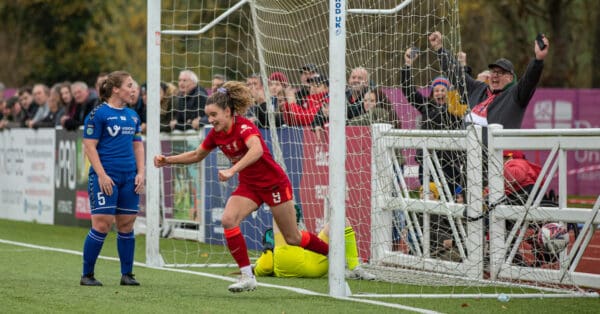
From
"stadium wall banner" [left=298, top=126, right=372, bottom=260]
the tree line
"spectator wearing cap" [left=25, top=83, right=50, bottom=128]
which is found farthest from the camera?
the tree line

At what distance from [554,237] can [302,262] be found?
8.31ft

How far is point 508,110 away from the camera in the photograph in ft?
37.9

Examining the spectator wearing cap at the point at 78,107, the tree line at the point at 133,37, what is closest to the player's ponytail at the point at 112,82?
the spectator wearing cap at the point at 78,107

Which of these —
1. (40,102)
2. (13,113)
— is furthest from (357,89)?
(13,113)

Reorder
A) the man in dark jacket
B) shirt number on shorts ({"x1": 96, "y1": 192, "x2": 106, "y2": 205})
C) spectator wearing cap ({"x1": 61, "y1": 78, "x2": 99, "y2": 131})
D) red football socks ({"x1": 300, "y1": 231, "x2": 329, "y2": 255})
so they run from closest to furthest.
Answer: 1. red football socks ({"x1": 300, "y1": 231, "x2": 329, "y2": 255})
2. shirt number on shorts ({"x1": 96, "y1": 192, "x2": 106, "y2": 205})
3. the man in dark jacket
4. spectator wearing cap ({"x1": 61, "y1": 78, "x2": 99, "y2": 131})

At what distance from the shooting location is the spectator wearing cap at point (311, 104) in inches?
490

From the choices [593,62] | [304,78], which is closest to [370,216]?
[304,78]

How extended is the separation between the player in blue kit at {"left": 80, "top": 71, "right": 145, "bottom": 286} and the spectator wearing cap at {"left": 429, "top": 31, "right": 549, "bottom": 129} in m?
2.94

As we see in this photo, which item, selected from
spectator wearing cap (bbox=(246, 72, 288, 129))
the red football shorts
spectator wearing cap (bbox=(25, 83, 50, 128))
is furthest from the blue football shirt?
spectator wearing cap (bbox=(25, 83, 50, 128))

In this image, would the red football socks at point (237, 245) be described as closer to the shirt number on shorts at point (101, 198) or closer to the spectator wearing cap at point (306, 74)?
the shirt number on shorts at point (101, 198)

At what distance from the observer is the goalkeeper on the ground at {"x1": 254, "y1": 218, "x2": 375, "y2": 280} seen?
11289 mm

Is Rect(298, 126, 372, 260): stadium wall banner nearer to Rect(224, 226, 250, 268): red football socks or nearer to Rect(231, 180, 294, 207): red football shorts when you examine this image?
Rect(231, 180, 294, 207): red football shorts

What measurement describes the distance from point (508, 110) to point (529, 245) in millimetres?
1546

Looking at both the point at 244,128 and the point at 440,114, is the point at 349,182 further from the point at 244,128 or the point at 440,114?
the point at 244,128
